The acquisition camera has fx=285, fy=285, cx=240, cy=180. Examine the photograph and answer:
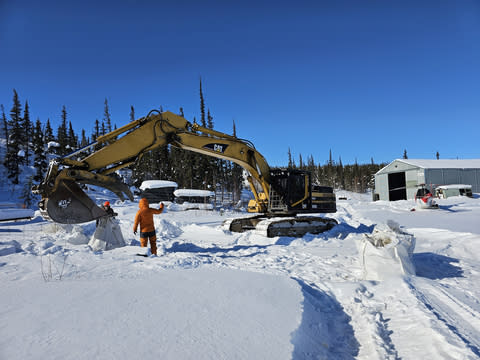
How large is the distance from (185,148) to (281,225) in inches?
171

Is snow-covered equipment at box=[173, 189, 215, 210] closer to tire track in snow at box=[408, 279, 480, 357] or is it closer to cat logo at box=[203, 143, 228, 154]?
cat logo at box=[203, 143, 228, 154]

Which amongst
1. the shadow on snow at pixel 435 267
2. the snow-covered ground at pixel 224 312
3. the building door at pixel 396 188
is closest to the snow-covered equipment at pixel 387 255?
the snow-covered ground at pixel 224 312

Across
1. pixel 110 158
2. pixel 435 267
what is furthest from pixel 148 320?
pixel 110 158

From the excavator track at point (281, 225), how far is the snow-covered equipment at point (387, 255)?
5.34 meters

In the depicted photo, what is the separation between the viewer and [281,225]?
405 inches

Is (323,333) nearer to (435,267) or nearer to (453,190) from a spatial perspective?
(435,267)

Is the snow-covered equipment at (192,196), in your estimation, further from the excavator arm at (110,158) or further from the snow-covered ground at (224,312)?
the snow-covered ground at (224,312)

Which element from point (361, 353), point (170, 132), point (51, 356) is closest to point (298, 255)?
point (361, 353)

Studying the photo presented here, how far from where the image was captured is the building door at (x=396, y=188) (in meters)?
35.5

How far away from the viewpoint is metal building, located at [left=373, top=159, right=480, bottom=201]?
104ft

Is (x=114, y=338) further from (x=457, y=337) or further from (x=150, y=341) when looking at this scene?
(x=457, y=337)

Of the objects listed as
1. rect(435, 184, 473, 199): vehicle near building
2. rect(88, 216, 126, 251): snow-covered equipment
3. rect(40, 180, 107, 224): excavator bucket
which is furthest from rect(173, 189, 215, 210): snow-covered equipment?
rect(435, 184, 473, 199): vehicle near building

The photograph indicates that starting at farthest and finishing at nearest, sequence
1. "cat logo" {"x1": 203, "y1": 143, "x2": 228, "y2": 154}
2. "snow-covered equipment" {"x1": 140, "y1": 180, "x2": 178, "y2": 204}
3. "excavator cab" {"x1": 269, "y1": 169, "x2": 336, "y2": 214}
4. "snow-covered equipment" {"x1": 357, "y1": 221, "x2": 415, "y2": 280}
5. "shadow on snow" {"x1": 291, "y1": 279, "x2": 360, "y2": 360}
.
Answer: "snow-covered equipment" {"x1": 140, "y1": 180, "x2": 178, "y2": 204}
"excavator cab" {"x1": 269, "y1": 169, "x2": 336, "y2": 214}
"cat logo" {"x1": 203, "y1": 143, "x2": 228, "y2": 154}
"snow-covered equipment" {"x1": 357, "y1": 221, "x2": 415, "y2": 280}
"shadow on snow" {"x1": 291, "y1": 279, "x2": 360, "y2": 360}

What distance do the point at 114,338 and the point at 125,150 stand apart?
20.3ft
